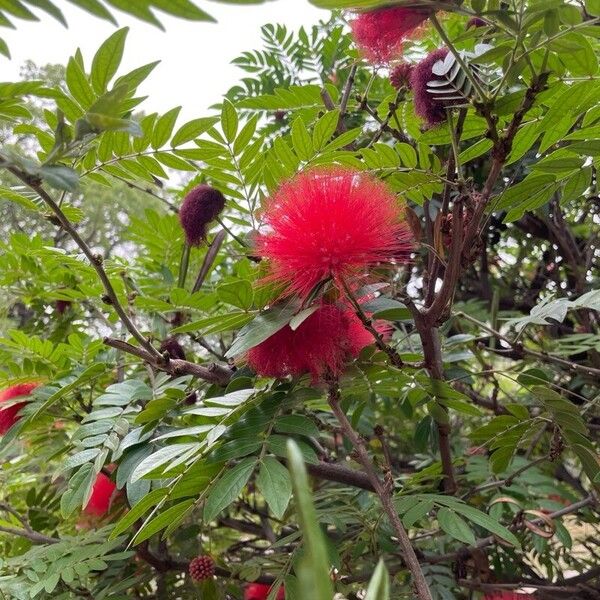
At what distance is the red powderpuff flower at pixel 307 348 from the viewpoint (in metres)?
0.87

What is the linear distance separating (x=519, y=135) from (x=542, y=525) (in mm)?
736

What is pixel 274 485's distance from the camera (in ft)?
2.48

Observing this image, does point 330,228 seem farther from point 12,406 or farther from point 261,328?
point 12,406

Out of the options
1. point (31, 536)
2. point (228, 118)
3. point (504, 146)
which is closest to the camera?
point (504, 146)

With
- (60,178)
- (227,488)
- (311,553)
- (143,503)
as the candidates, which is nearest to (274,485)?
(227,488)

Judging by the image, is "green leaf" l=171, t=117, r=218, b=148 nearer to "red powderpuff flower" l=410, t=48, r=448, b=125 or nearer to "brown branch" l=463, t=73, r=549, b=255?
"red powderpuff flower" l=410, t=48, r=448, b=125

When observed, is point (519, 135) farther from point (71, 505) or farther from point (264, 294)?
point (71, 505)

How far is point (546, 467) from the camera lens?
1.63 metres

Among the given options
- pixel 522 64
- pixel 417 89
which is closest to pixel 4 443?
pixel 417 89

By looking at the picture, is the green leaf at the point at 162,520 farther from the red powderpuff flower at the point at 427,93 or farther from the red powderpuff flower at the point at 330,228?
the red powderpuff flower at the point at 427,93

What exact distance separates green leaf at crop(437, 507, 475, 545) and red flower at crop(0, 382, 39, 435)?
0.82m

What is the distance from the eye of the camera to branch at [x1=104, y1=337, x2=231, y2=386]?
0.84 metres

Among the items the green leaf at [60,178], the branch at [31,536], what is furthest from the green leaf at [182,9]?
the branch at [31,536]

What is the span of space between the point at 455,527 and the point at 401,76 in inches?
27.9
